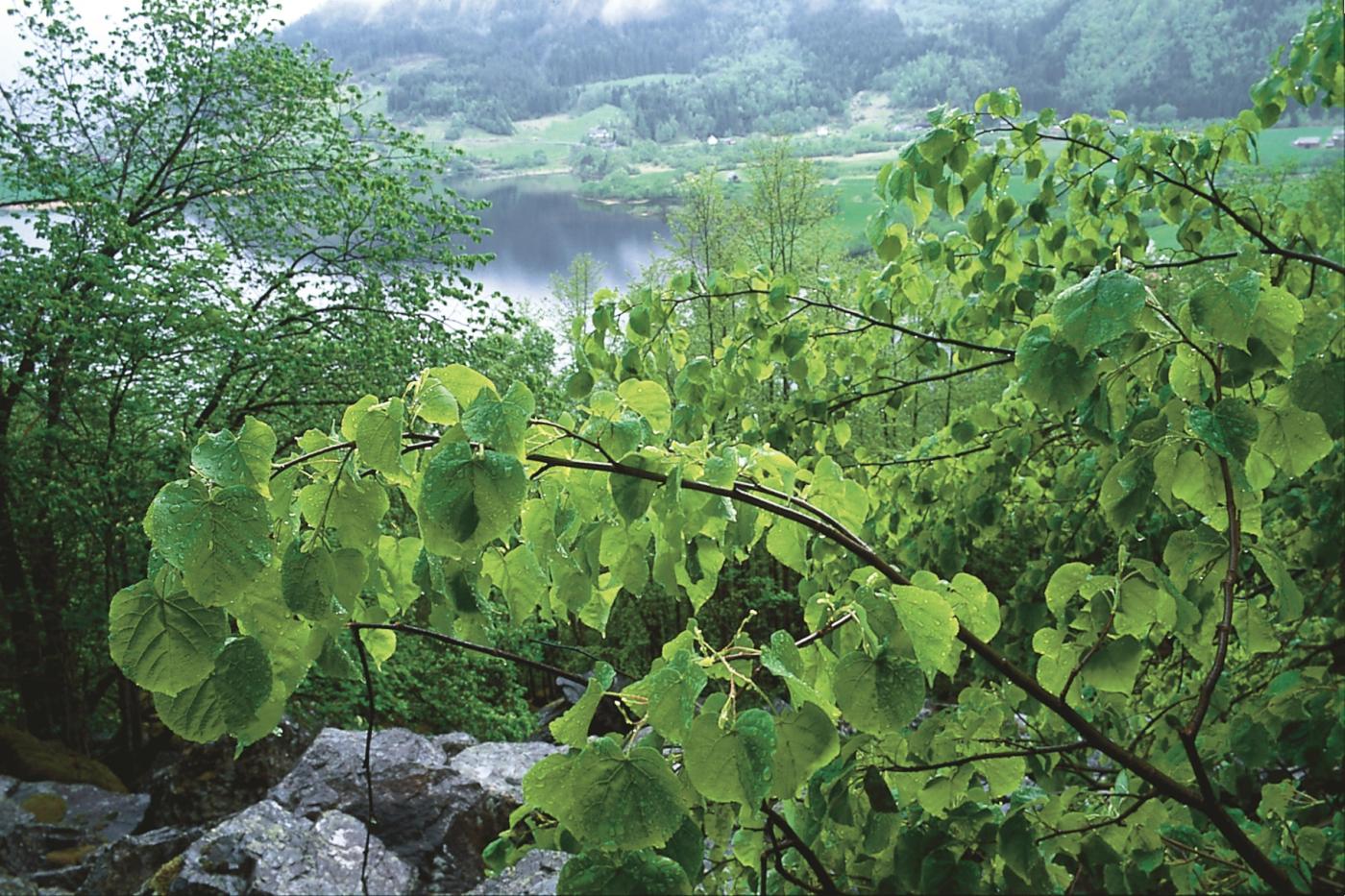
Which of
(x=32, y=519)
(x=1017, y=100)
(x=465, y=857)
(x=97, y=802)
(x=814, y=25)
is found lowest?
(x=97, y=802)

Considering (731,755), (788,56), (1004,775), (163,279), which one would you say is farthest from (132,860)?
(788,56)

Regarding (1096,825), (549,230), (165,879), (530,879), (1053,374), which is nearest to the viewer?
(1053,374)

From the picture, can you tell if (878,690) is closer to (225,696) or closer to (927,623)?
(927,623)

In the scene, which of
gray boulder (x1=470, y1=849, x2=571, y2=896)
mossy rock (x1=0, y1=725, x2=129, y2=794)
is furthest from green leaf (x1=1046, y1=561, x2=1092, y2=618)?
mossy rock (x1=0, y1=725, x2=129, y2=794)

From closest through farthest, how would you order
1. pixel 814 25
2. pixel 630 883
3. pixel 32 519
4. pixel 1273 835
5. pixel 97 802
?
1. pixel 630 883
2. pixel 1273 835
3. pixel 97 802
4. pixel 32 519
5. pixel 814 25

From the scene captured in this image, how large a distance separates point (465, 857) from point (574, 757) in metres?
5.02

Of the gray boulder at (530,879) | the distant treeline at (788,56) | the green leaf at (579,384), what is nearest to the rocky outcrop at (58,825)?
the gray boulder at (530,879)

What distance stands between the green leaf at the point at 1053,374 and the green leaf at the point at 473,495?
57cm

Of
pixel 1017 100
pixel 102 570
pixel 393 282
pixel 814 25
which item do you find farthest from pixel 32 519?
pixel 814 25

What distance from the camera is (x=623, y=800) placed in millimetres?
605

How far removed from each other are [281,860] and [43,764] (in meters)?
5.09

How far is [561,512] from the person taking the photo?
0.88m

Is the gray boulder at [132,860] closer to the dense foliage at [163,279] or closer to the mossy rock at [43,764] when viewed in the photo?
the mossy rock at [43,764]

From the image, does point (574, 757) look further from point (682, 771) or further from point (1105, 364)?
point (1105, 364)
